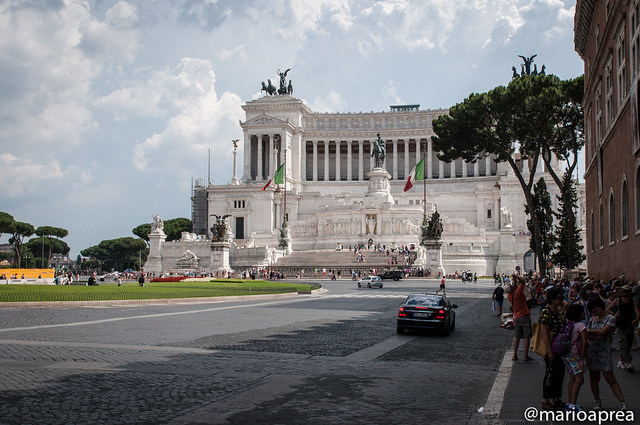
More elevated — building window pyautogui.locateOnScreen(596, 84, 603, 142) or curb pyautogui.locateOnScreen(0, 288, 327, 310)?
building window pyautogui.locateOnScreen(596, 84, 603, 142)

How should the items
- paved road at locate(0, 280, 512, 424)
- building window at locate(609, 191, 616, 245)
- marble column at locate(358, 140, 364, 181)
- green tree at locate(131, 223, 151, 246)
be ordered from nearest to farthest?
paved road at locate(0, 280, 512, 424) → building window at locate(609, 191, 616, 245) → marble column at locate(358, 140, 364, 181) → green tree at locate(131, 223, 151, 246)

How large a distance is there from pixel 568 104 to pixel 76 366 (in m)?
37.9

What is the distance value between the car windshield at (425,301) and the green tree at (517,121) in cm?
2319

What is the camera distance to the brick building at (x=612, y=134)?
21.5 m

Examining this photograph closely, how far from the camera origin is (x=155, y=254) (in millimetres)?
82375

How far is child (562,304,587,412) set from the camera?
8453 mm

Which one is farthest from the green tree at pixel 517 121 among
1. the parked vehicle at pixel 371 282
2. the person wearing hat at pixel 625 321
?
the person wearing hat at pixel 625 321

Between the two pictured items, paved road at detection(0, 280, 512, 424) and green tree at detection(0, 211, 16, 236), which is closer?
paved road at detection(0, 280, 512, 424)

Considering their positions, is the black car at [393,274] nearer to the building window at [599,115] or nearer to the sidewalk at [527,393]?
the building window at [599,115]

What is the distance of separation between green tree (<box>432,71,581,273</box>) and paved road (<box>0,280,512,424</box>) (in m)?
23.5

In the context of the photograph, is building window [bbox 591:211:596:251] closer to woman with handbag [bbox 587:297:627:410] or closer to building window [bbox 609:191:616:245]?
building window [bbox 609:191:616:245]

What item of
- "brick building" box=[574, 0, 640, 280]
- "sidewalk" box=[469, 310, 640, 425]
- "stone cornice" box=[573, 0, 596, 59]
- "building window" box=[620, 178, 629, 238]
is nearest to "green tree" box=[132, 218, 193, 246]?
"stone cornice" box=[573, 0, 596, 59]

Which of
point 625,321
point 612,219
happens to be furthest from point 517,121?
point 625,321

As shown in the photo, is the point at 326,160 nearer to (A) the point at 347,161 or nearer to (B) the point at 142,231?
(A) the point at 347,161
